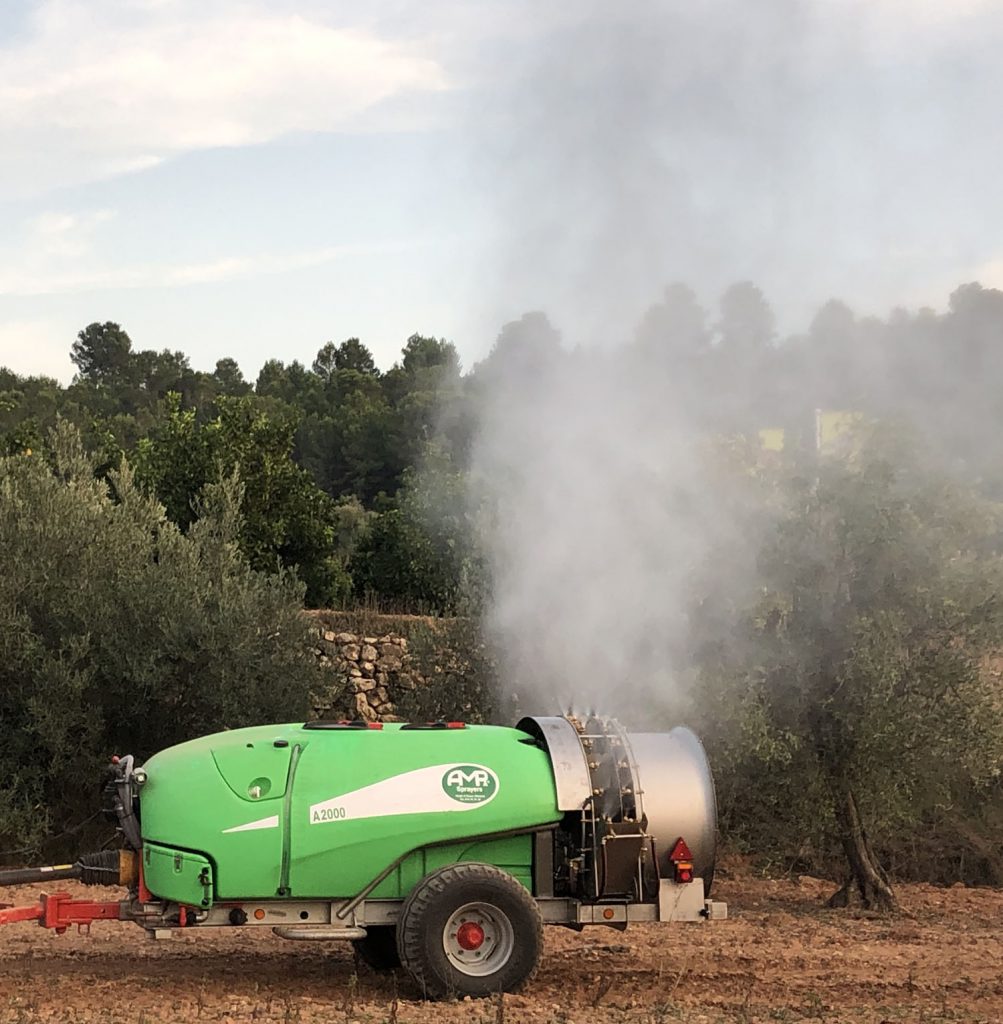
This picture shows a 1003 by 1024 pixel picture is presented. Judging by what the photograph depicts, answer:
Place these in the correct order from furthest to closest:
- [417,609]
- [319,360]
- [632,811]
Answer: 1. [319,360]
2. [417,609]
3. [632,811]

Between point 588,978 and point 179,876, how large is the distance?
3.14m

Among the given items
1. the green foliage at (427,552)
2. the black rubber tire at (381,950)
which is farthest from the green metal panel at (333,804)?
the green foliage at (427,552)

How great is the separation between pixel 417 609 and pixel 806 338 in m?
12.9

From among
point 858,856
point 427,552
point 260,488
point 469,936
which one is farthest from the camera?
point 260,488

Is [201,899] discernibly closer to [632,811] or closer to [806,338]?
[632,811]

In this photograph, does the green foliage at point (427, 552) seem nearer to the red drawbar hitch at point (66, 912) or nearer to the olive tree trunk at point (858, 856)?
the olive tree trunk at point (858, 856)

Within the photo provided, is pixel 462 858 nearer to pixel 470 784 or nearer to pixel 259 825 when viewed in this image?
pixel 470 784

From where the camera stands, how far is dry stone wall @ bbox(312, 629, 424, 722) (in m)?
22.6

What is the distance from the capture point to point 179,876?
943cm

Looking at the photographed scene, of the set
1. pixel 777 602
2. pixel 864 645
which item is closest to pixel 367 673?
pixel 777 602

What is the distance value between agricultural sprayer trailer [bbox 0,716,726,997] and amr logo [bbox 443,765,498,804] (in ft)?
0.03

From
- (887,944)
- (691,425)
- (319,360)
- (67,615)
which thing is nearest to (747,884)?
(887,944)

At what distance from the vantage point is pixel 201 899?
9383 mm

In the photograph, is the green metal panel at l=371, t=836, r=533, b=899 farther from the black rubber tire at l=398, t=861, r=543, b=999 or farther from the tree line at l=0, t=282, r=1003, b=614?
the tree line at l=0, t=282, r=1003, b=614
